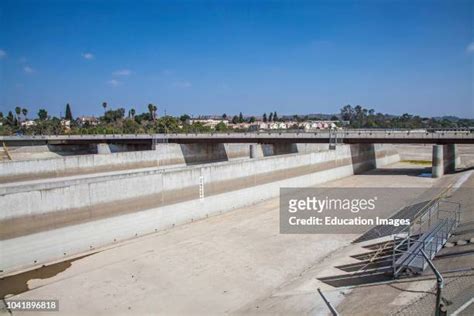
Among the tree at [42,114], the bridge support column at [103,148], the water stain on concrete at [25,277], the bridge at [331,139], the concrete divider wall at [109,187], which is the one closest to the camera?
the water stain on concrete at [25,277]

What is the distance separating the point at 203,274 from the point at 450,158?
139 feet

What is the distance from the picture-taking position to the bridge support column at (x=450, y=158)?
149ft

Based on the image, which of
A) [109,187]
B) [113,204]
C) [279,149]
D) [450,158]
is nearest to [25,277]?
[113,204]

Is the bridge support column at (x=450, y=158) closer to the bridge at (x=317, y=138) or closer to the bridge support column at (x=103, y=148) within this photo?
the bridge at (x=317, y=138)

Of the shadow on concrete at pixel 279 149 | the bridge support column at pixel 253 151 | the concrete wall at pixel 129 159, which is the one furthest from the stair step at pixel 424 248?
the shadow on concrete at pixel 279 149

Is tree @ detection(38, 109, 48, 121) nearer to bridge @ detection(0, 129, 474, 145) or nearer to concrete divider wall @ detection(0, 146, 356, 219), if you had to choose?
bridge @ detection(0, 129, 474, 145)

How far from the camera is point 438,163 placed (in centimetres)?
4234

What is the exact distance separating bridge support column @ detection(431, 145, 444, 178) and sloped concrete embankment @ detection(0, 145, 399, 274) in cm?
2043

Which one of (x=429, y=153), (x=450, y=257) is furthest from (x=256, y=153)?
(x=450, y=257)

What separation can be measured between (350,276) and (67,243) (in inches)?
539

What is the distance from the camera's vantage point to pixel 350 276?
14.5 meters

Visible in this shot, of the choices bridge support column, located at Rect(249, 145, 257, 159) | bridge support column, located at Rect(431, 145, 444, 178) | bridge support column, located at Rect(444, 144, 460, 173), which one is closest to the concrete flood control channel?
bridge support column, located at Rect(431, 145, 444, 178)

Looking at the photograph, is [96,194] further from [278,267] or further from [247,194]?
[247,194]

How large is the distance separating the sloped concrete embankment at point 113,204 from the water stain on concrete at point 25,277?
623mm
